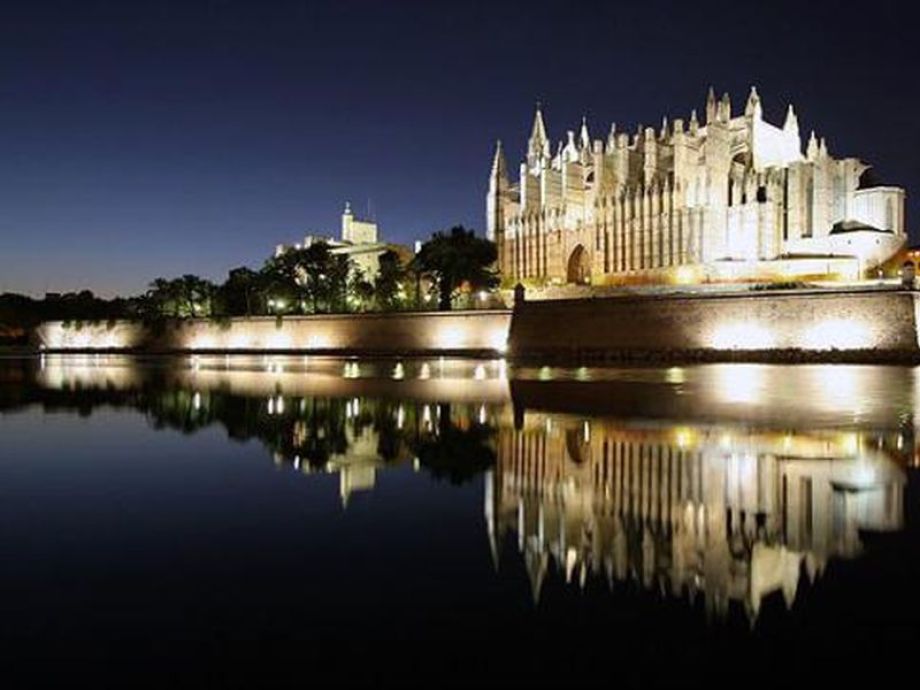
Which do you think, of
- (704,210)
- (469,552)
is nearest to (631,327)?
(704,210)

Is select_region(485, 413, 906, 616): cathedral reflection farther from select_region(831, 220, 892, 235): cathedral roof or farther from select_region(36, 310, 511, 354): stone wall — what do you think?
select_region(831, 220, 892, 235): cathedral roof

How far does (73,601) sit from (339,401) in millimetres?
12359

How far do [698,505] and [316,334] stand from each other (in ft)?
146

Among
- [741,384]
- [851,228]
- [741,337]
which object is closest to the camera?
[741,384]

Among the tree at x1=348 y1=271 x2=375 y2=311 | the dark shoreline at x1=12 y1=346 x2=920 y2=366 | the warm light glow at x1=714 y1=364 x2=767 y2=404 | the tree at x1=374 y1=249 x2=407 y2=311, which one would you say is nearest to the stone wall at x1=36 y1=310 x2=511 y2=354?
the dark shoreline at x1=12 y1=346 x2=920 y2=366

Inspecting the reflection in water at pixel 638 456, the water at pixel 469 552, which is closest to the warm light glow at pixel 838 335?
the reflection in water at pixel 638 456

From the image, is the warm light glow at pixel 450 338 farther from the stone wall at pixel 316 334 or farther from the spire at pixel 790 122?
the spire at pixel 790 122

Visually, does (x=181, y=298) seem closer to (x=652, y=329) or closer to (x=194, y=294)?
(x=194, y=294)

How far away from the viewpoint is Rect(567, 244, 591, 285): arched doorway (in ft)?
180

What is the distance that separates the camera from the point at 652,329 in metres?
34.0

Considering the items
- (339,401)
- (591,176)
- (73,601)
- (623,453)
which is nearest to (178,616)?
(73,601)

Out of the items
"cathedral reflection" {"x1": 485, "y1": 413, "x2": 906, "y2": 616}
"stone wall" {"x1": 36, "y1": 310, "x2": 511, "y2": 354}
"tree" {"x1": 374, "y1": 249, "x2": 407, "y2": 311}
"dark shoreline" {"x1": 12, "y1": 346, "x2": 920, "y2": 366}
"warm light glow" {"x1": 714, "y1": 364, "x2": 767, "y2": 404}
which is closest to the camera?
"cathedral reflection" {"x1": 485, "y1": 413, "x2": 906, "y2": 616}

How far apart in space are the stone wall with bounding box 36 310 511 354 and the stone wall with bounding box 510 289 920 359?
3271 mm

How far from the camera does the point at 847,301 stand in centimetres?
2892
